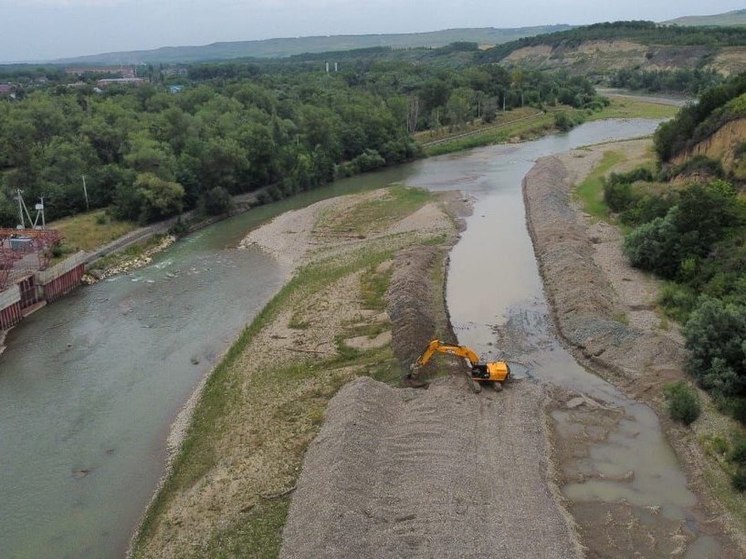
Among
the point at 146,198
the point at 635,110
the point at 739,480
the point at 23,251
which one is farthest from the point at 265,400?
the point at 635,110

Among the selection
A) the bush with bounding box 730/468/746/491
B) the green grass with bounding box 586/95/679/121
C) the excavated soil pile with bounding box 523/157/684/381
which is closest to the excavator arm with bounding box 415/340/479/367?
the excavated soil pile with bounding box 523/157/684/381

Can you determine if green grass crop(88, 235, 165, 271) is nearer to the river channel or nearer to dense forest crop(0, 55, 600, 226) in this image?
the river channel

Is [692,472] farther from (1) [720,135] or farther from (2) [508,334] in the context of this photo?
(1) [720,135]

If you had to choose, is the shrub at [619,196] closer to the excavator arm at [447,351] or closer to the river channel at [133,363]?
the river channel at [133,363]

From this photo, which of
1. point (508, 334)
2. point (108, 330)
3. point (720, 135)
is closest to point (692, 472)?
point (508, 334)

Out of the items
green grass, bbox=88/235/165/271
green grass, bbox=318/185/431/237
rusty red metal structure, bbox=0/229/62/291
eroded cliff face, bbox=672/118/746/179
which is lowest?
green grass, bbox=318/185/431/237

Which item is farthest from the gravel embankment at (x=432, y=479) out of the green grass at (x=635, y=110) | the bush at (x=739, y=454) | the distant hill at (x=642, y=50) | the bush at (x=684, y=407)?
the distant hill at (x=642, y=50)
